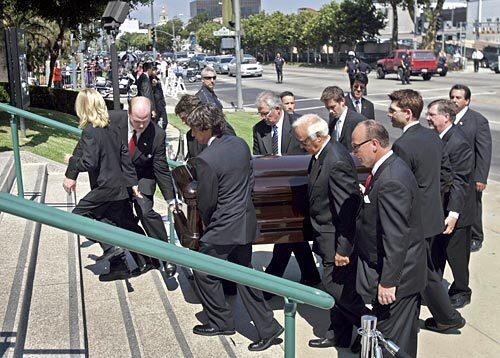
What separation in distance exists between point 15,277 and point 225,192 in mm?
1944

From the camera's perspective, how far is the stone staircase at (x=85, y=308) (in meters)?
4.69

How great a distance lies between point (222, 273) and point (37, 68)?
39828mm

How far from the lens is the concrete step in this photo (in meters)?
4.55

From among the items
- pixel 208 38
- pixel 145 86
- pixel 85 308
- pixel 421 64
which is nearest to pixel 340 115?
pixel 85 308

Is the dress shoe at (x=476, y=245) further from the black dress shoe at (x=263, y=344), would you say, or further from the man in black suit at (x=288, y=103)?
the black dress shoe at (x=263, y=344)

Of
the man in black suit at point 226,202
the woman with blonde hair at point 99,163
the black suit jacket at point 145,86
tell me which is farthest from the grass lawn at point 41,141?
the man in black suit at point 226,202

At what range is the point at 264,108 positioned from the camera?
21.9 ft

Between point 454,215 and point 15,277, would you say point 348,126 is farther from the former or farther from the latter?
point 15,277

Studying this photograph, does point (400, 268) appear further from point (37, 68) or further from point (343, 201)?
point (37, 68)

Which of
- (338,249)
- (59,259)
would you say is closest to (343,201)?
(338,249)

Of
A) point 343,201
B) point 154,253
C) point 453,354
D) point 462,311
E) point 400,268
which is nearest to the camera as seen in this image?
point 154,253

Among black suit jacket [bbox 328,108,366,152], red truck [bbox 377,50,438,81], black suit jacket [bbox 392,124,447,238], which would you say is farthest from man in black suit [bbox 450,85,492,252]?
red truck [bbox 377,50,438,81]

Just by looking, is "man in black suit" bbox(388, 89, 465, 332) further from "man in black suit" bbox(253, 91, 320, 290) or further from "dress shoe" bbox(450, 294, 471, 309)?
"man in black suit" bbox(253, 91, 320, 290)

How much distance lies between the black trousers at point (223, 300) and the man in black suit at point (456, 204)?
1.73 meters
